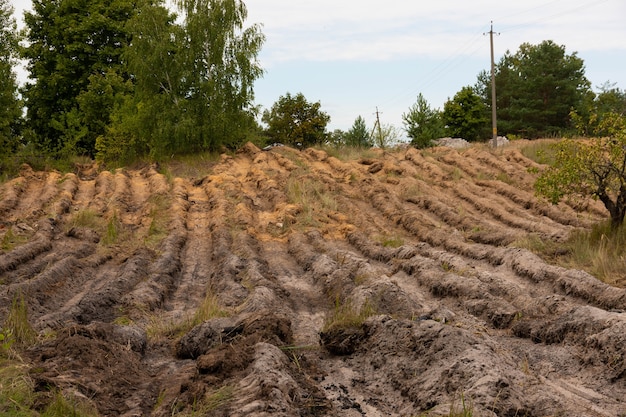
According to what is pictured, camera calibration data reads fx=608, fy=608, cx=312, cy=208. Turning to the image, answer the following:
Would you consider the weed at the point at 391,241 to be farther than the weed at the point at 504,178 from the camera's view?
No

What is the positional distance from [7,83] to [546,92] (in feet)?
142

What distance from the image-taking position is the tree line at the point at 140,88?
92.0 ft

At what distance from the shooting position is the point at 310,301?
1034cm

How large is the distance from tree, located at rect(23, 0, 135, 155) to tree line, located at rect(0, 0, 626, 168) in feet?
0.19

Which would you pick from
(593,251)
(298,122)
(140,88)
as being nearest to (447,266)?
(593,251)

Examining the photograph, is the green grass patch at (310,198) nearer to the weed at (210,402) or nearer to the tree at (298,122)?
the weed at (210,402)

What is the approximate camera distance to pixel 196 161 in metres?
27.6

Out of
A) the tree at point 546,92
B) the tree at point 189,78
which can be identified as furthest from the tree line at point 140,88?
the tree at point 546,92

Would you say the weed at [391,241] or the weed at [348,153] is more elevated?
the weed at [348,153]

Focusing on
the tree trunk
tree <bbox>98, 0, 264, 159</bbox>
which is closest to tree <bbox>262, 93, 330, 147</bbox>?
tree <bbox>98, 0, 264, 159</bbox>

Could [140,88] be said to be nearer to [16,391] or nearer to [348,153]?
[348,153]

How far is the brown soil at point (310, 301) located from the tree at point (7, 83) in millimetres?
6390

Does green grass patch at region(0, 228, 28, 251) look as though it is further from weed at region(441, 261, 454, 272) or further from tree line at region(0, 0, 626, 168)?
tree line at region(0, 0, 626, 168)

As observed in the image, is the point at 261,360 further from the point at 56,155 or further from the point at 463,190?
the point at 56,155
